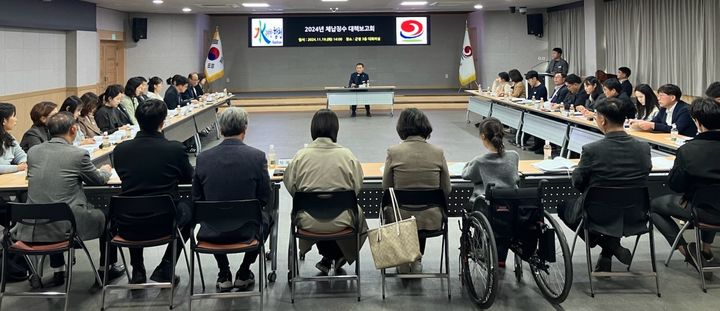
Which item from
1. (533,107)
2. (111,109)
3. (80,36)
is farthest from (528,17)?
(111,109)

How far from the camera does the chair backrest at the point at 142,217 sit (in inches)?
121

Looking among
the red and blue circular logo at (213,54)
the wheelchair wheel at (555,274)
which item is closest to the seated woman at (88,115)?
the wheelchair wheel at (555,274)

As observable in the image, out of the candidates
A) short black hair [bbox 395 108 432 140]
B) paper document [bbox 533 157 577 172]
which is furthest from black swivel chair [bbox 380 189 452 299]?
paper document [bbox 533 157 577 172]

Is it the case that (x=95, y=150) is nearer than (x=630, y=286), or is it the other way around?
(x=630, y=286)

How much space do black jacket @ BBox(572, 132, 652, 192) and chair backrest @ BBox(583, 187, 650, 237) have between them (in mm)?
115

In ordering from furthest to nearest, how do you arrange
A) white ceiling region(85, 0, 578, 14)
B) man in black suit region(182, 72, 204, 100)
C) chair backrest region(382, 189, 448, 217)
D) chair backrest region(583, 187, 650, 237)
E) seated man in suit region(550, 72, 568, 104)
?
white ceiling region(85, 0, 578, 14)
man in black suit region(182, 72, 204, 100)
seated man in suit region(550, 72, 568, 104)
chair backrest region(382, 189, 448, 217)
chair backrest region(583, 187, 650, 237)

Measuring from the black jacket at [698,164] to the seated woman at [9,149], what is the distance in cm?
423

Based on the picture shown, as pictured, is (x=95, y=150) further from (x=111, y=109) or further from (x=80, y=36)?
(x=80, y=36)

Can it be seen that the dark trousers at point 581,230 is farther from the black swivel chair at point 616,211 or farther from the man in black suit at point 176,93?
the man in black suit at point 176,93

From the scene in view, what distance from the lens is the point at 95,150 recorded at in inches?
198

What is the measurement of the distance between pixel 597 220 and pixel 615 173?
0.29 m

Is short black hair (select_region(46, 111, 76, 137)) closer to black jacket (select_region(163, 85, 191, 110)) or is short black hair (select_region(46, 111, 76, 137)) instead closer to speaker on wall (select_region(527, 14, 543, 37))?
black jacket (select_region(163, 85, 191, 110))

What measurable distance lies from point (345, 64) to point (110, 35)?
660 centimetres

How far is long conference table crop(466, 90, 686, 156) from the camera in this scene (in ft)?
17.0
